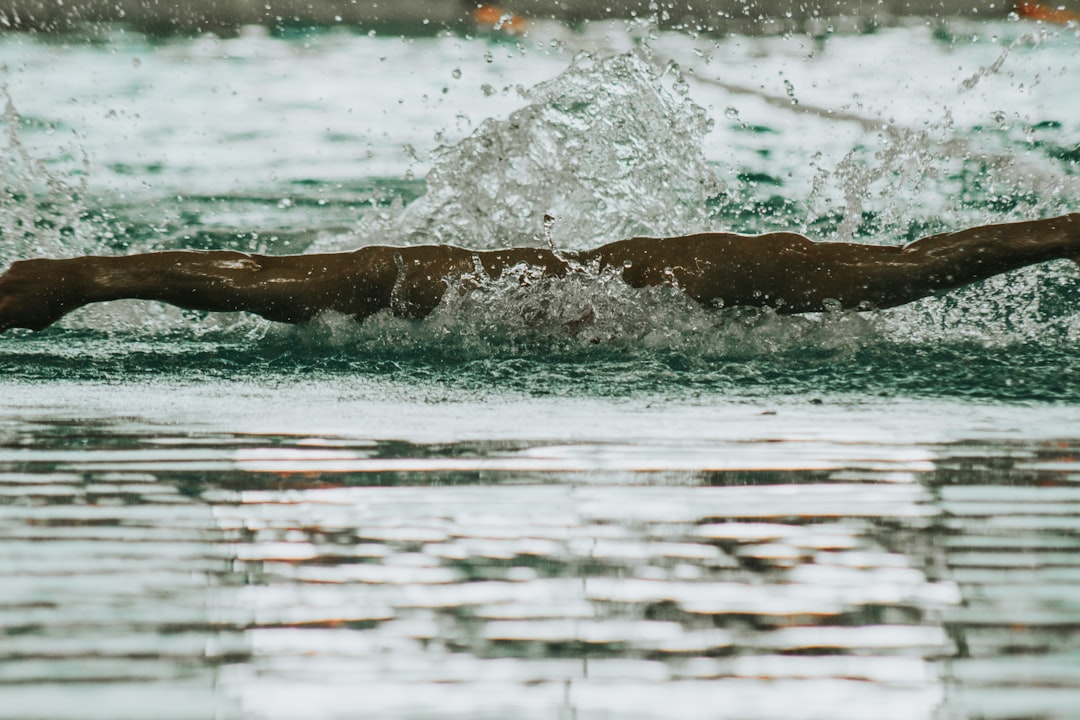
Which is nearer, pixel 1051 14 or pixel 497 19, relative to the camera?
pixel 1051 14

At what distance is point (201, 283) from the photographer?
5.38 ft

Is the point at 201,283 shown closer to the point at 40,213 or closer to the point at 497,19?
the point at 40,213

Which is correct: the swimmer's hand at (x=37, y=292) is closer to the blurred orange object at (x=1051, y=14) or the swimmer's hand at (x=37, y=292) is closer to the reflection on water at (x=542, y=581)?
the reflection on water at (x=542, y=581)

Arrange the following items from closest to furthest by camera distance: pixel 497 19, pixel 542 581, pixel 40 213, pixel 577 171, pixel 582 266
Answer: pixel 542 581 < pixel 582 266 < pixel 577 171 < pixel 40 213 < pixel 497 19

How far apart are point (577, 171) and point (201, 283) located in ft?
3.86

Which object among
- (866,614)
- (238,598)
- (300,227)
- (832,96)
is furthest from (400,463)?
(832,96)

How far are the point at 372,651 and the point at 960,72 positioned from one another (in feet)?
20.4

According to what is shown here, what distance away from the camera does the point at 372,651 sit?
761 millimetres

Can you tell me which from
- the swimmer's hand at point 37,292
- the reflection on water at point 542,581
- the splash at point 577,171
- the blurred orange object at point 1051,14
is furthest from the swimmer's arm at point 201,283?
the blurred orange object at point 1051,14

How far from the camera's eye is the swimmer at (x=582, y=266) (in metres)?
1.51

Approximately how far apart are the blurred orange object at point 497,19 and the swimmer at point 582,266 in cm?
572

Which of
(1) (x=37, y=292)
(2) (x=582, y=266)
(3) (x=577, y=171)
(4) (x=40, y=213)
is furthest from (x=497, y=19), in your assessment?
(1) (x=37, y=292)

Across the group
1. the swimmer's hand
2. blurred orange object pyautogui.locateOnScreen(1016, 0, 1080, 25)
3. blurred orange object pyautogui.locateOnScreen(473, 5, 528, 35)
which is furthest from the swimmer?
blurred orange object pyautogui.locateOnScreen(473, 5, 528, 35)

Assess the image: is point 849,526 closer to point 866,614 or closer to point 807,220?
point 866,614
